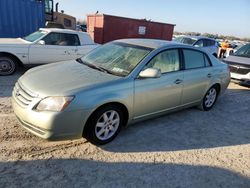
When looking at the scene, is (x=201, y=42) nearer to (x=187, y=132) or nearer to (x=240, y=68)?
(x=240, y=68)

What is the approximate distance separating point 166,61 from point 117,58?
881 millimetres

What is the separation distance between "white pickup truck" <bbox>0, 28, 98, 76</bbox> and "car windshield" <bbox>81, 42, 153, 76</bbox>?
11.1 ft

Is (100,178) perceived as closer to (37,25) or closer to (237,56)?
(237,56)

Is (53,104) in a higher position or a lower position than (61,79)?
lower

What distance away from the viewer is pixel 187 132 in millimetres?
4875

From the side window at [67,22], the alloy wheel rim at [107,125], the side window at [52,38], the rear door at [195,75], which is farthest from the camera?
the side window at [67,22]

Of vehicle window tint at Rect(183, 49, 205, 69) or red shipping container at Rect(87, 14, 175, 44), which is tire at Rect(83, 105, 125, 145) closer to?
vehicle window tint at Rect(183, 49, 205, 69)

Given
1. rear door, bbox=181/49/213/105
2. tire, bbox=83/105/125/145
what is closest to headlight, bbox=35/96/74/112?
tire, bbox=83/105/125/145

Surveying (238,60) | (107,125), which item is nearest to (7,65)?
Answer: (107,125)

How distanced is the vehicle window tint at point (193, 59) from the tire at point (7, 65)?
5.02 m

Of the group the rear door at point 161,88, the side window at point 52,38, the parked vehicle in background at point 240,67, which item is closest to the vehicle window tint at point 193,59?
the rear door at point 161,88

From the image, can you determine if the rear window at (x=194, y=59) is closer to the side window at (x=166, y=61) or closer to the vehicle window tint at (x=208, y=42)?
the side window at (x=166, y=61)

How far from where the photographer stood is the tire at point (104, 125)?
3.82 meters

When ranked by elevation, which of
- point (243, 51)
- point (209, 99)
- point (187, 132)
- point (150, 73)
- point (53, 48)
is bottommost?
point (187, 132)
